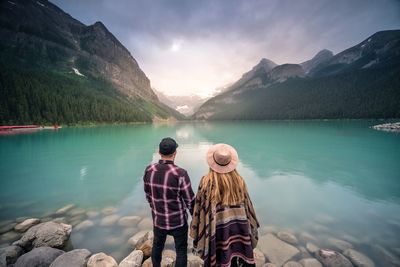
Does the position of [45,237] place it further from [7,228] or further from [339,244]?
[339,244]

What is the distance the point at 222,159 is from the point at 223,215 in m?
0.94

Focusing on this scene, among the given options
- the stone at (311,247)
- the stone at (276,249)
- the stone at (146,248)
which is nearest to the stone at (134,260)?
the stone at (146,248)

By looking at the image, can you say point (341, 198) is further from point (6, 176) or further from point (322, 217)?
point (6, 176)

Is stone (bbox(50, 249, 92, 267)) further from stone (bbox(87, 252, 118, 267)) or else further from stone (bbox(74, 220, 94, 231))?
stone (bbox(74, 220, 94, 231))

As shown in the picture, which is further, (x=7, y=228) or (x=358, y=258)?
(x=7, y=228)

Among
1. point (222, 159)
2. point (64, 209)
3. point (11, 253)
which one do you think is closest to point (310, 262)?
point (222, 159)

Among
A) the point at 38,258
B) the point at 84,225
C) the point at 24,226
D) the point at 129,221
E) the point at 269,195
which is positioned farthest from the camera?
the point at 269,195

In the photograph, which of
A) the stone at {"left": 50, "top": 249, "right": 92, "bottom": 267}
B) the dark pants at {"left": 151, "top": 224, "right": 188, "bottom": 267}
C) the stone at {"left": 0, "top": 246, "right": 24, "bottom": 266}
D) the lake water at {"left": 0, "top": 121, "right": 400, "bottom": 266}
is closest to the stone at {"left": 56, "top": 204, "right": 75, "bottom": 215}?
the lake water at {"left": 0, "top": 121, "right": 400, "bottom": 266}

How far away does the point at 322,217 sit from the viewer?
975cm

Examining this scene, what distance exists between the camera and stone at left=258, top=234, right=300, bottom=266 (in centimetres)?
637

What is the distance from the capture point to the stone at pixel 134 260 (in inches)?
210

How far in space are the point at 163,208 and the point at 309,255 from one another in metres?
5.61

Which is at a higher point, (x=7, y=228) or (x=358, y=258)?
(x=7, y=228)

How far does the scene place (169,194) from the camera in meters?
3.71
